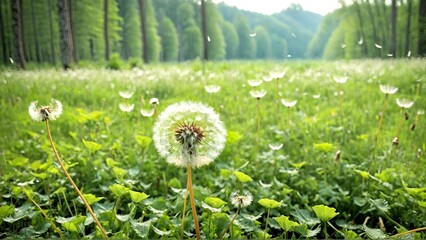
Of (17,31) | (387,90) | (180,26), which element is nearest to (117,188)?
(387,90)

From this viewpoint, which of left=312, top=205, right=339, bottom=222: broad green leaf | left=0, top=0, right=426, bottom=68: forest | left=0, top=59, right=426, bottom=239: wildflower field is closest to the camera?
left=312, top=205, right=339, bottom=222: broad green leaf

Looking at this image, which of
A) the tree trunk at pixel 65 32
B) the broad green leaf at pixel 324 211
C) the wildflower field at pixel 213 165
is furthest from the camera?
the tree trunk at pixel 65 32

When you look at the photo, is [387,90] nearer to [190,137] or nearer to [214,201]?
[214,201]

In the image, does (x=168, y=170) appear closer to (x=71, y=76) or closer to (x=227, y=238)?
(x=227, y=238)

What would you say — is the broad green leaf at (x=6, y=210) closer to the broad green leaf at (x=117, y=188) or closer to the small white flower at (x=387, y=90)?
the broad green leaf at (x=117, y=188)

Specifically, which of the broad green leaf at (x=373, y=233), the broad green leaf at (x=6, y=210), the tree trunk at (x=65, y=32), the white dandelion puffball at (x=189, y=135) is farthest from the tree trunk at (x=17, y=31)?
the broad green leaf at (x=373, y=233)

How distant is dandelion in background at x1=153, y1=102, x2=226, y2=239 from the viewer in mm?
1265

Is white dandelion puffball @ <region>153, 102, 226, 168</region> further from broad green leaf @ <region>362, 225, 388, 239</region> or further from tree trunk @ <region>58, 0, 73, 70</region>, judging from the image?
tree trunk @ <region>58, 0, 73, 70</region>

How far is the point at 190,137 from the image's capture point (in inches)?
49.8

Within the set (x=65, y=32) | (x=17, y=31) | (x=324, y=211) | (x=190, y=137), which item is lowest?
(x=324, y=211)

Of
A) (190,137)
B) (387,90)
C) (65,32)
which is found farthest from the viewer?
(65,32)

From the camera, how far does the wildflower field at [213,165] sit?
1.59 metres

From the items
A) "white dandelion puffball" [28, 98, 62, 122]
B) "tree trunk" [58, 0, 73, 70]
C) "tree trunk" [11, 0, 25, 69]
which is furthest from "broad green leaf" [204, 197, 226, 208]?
"tree trunk" [58, 0, 73, 70]

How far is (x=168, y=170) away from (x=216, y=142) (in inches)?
56.5
